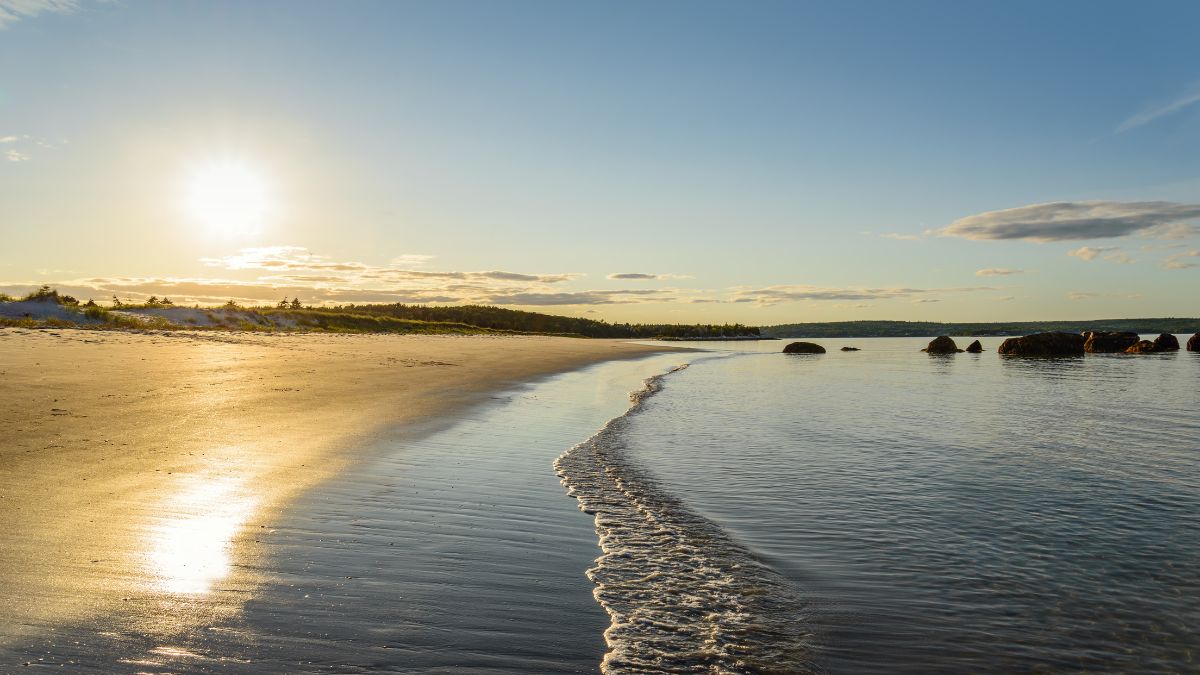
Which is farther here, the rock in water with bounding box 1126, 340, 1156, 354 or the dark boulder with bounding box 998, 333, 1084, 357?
the rock in water with bounding box 1126, 340, 1156, 354

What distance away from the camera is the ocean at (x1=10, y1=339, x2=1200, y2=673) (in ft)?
14.2

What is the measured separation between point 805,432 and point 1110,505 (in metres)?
6.69

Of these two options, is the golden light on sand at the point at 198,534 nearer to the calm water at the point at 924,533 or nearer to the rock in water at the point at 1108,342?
the calm water at the point at 924,533

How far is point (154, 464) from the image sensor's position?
8.71 metres

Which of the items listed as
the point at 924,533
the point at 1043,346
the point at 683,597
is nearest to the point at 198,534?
the point at 683,597

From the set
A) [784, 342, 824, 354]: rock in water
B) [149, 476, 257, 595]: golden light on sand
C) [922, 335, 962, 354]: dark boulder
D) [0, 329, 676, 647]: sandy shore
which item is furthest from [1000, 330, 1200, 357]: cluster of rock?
→ [149, 476, 257, 595]: golden light on sand

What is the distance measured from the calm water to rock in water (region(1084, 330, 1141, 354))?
49.7 metres

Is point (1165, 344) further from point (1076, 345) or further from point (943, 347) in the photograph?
point (943, 347)

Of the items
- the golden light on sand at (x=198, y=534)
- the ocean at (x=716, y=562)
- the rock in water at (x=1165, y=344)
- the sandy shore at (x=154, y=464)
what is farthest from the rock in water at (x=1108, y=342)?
the golden light on sand at (x=198, y=534)

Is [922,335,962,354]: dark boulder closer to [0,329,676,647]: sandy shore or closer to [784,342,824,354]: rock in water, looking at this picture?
[784,342,824,354]: rock in water

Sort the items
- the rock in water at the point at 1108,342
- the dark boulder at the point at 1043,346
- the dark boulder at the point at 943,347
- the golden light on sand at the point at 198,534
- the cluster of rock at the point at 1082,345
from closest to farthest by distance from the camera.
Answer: the golden light on sand at the point at 198,534 → the dark boulder at the point at 1043,346 → the cluster of rock at the point at 1082,345 → the rock in water at the point at 1108,342 → the dark boulder at the point at 943,347

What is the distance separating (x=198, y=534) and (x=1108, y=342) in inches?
2737

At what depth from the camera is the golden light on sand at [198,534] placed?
5.14m

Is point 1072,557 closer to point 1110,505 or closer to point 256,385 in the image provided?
point 1110,505
